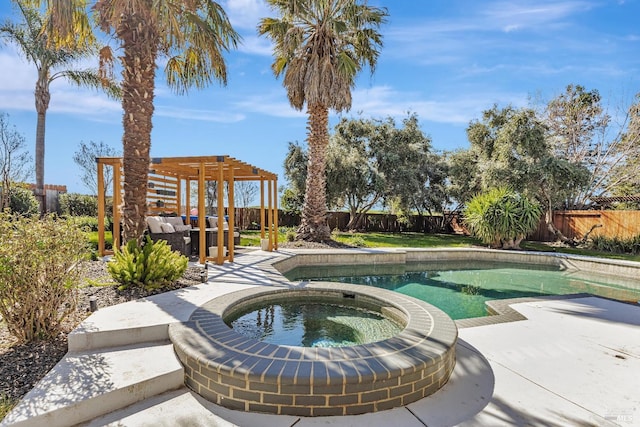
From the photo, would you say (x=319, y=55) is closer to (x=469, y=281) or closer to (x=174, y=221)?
(x=174, y=221)

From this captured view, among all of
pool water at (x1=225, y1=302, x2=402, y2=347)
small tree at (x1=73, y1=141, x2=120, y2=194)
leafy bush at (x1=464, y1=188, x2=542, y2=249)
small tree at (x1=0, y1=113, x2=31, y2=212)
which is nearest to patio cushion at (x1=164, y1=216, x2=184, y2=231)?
pool water at (x1=225, y1=302, x2=402, y2=347)

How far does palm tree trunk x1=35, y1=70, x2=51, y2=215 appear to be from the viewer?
15.7m

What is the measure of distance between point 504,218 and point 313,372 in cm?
1356

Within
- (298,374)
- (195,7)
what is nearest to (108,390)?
(298,374)

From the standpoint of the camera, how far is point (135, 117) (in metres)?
6.48

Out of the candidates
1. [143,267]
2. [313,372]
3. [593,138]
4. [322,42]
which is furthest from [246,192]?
[313,372]

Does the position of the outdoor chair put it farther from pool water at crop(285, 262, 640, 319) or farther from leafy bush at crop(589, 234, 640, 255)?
leafy bush at crop(589, 234, 640, 255)

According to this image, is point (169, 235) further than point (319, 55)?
No

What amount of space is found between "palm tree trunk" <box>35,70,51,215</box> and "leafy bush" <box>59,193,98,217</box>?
115 centimetres

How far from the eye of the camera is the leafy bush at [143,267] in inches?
218

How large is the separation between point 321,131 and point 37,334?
11.2m

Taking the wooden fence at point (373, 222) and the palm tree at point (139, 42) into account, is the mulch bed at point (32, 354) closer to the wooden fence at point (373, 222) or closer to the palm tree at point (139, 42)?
the palm tree at point (139, 42)

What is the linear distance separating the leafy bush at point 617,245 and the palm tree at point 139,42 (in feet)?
55.3

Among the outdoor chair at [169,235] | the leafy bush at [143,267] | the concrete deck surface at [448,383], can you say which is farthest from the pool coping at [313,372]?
the outdoor chair at [169,235]
